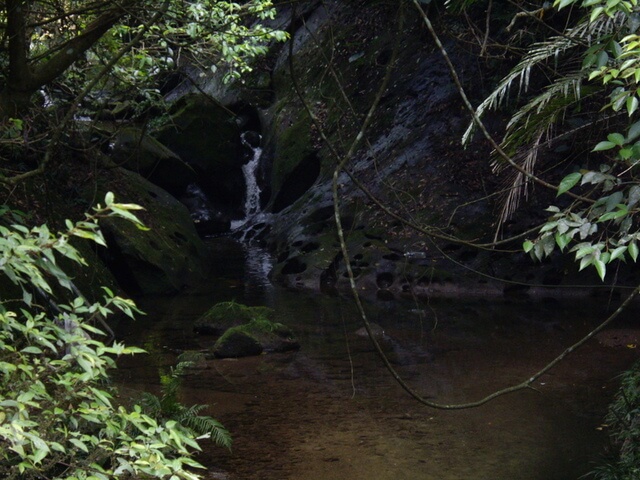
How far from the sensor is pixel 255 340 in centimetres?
983

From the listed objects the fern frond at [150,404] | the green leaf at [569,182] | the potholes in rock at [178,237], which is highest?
the potholes in rock at [178,237]

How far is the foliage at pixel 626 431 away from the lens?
209 inches

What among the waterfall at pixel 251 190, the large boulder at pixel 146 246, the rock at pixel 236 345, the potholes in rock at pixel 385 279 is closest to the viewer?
the rock at pixel 236 345

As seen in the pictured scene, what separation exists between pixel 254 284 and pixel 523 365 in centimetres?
666

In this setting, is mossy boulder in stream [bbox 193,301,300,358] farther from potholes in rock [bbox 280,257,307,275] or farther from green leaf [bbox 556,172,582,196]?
green leaf [bbox 556,172,582,196]

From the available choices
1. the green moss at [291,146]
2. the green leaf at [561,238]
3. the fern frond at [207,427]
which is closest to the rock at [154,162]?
the green moss at [291,146]

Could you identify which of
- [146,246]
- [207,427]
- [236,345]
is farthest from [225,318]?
[207,427]

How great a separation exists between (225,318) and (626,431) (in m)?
6.28

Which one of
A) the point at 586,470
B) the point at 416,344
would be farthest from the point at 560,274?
the point at 586,470

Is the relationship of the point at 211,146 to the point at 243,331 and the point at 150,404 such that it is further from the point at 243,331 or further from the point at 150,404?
the point at 150,404

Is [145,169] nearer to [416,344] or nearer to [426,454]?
[416,344]

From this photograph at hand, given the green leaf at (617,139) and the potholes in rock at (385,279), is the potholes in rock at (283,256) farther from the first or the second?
the green leaf at (617,139)

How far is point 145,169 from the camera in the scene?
16.9m

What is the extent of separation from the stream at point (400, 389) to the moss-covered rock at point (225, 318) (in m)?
0.24
